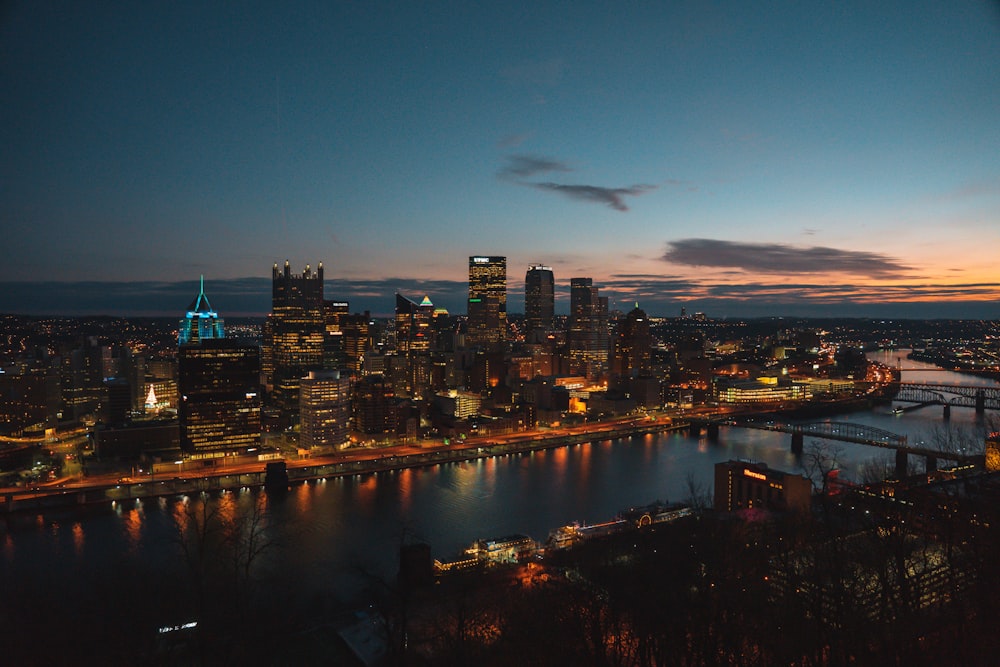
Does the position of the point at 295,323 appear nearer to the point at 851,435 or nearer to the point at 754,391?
the point at 754,391

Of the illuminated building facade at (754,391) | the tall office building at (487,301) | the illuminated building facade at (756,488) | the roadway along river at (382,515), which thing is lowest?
the illuminated building facade at (754,391)

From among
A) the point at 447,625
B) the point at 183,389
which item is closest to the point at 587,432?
the point at 183,389

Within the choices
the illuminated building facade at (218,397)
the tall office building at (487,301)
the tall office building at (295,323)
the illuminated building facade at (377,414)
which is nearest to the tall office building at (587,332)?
the tall office building at (487,301)

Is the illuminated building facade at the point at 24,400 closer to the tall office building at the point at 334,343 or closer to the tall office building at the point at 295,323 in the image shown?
the tall office building at the point at 295,323

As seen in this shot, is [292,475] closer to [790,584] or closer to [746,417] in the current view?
[790,584]

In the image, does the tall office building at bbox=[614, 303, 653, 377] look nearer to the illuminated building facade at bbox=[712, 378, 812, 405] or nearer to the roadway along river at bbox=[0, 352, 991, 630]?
the illuminated building facade at bbox=[712, 378, 812, 405]

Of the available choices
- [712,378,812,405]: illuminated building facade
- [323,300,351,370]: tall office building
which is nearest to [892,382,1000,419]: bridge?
[712,378,812,405]: illuminated building facade
